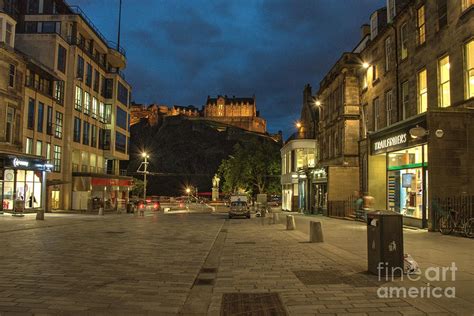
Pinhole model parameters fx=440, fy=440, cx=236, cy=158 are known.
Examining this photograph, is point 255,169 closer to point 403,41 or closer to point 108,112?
point 108,112

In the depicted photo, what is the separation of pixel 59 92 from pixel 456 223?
133ft

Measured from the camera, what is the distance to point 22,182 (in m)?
37.2

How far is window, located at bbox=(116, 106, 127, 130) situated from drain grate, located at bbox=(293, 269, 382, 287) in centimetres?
5383

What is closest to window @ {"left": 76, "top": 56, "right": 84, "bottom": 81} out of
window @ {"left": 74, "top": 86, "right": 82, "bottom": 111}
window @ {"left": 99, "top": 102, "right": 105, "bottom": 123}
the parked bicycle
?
window @ {"left": 74, "top": 86, "right": 82, "bottom": 111}

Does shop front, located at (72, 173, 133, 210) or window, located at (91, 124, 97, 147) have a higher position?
window, located at (91, 124, 97, 147)

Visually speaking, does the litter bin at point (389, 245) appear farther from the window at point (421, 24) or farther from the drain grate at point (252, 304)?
the window at point (421, 24)

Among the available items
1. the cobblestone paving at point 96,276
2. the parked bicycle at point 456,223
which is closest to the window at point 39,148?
the cobblestone paving at point 96,276

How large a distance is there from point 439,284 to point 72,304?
631 centimetres

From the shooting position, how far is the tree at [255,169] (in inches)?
2648

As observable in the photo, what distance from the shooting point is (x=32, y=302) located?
678cm

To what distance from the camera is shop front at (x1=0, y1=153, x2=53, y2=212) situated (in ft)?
111

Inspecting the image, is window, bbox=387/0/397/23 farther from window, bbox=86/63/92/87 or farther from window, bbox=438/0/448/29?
window, bbox=86/63/92/87

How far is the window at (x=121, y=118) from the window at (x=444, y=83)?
46922 millimetres

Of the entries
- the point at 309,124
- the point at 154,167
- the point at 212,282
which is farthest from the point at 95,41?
the point at 154,167
